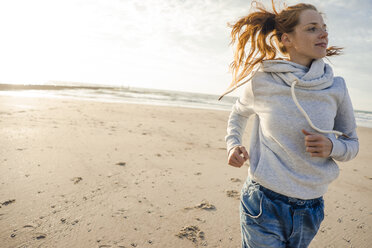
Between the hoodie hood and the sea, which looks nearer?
the hoodie hood

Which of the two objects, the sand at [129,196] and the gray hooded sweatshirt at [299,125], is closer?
the gray hooded sweatshirt at [299,125]

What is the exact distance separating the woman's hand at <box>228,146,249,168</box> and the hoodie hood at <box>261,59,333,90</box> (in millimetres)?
471

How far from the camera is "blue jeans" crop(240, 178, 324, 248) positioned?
1.29 meters

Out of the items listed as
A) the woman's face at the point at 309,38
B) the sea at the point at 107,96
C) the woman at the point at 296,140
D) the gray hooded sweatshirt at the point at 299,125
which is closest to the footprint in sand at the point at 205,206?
the woman at the point at 296,140

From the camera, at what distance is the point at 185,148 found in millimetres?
5070

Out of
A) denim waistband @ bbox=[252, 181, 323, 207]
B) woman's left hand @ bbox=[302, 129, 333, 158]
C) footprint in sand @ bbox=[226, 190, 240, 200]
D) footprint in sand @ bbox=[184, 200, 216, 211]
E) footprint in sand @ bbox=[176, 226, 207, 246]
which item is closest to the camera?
woman's left hand @ bbox=[302, 129, 333, 158]

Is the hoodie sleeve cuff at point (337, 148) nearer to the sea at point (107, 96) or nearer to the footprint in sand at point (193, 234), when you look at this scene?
the footprint in sand at point (193, 234)

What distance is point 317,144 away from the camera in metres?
1.20

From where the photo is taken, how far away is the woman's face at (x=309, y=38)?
4.58ft

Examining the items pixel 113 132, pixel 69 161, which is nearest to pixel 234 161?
pixel 69 161

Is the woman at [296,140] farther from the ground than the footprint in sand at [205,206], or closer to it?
farther from the ground

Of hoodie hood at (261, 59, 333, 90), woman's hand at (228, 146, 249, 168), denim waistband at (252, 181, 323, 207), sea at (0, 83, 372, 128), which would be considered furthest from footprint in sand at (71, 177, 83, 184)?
sea at (0, 83, 372, 128)

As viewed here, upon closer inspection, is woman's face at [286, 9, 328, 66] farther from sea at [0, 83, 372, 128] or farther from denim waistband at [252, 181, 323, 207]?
sea at [0, 83, 372, 128]

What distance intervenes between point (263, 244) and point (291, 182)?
375 mm
